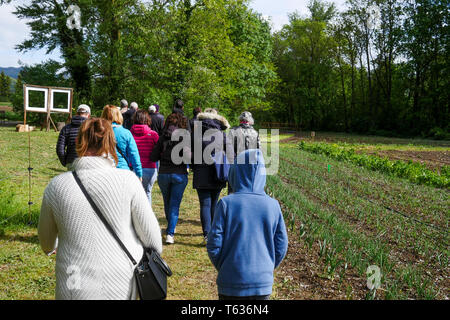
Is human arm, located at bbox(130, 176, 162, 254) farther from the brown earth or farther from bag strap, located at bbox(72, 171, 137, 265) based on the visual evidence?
the brown earth

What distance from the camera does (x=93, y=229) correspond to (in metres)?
2.01

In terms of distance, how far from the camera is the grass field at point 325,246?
4.26 m

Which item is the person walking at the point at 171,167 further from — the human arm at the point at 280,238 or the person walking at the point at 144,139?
the human arm at the point at 280,238

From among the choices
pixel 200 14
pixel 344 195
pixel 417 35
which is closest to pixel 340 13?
pixel 417 35

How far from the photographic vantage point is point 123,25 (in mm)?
19562

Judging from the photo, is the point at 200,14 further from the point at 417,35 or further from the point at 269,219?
the point at 417,35

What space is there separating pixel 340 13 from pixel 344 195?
4856 cm

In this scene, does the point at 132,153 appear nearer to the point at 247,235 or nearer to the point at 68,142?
the point at 68,142

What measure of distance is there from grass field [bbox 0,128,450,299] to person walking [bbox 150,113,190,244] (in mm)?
722

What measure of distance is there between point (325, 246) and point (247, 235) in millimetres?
3012

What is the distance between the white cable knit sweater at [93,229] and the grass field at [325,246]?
7.22ft

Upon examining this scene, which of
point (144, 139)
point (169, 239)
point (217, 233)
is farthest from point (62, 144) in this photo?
point (217, 233)

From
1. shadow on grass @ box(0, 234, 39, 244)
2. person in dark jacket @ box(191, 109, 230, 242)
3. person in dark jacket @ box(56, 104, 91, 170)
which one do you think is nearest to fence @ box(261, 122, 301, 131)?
person in dark jacket @ box(191, 109, 230, 242)
